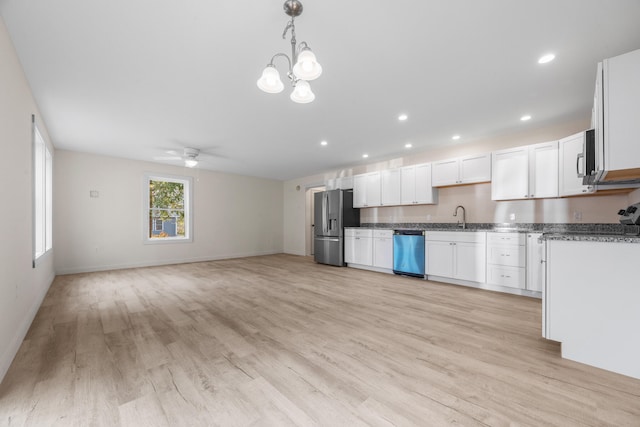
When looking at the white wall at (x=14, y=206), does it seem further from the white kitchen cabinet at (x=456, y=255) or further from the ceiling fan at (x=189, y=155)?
the white kitchen cabinet at (x=456, y=255)

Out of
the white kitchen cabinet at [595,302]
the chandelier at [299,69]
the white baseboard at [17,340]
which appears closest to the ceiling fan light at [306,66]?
the chandelier at [299,69]

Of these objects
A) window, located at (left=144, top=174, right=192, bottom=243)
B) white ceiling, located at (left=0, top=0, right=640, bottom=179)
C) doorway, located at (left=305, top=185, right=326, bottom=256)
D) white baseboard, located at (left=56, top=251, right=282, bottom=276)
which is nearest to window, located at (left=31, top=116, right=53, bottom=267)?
white ceiling, located at (left=0, top=0, right=640, bottom=179)

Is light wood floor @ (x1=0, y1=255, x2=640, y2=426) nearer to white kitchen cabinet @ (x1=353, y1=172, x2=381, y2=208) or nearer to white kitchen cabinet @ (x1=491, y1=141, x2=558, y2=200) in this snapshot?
white kitchen cabinet @ (x1=491, y1=141, x2=558, y2=200)

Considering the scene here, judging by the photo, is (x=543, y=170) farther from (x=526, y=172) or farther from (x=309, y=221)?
(x=309, y=221)

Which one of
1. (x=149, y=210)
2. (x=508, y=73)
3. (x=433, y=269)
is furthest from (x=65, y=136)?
(x=433, y=269)

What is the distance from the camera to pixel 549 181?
3576mm

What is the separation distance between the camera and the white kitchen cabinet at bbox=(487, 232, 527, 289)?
11.8 ft

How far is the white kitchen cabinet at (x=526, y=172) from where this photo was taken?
3561mm

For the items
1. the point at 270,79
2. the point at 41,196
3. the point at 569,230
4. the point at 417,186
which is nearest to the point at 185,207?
the point at 41,196

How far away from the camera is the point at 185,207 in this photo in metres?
6.65

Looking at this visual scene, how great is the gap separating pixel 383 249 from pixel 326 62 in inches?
151

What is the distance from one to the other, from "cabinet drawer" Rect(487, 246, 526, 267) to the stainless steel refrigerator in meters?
2.98

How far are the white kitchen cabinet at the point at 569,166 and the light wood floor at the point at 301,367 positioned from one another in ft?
5.42

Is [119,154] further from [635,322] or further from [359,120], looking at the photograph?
[635,322]
